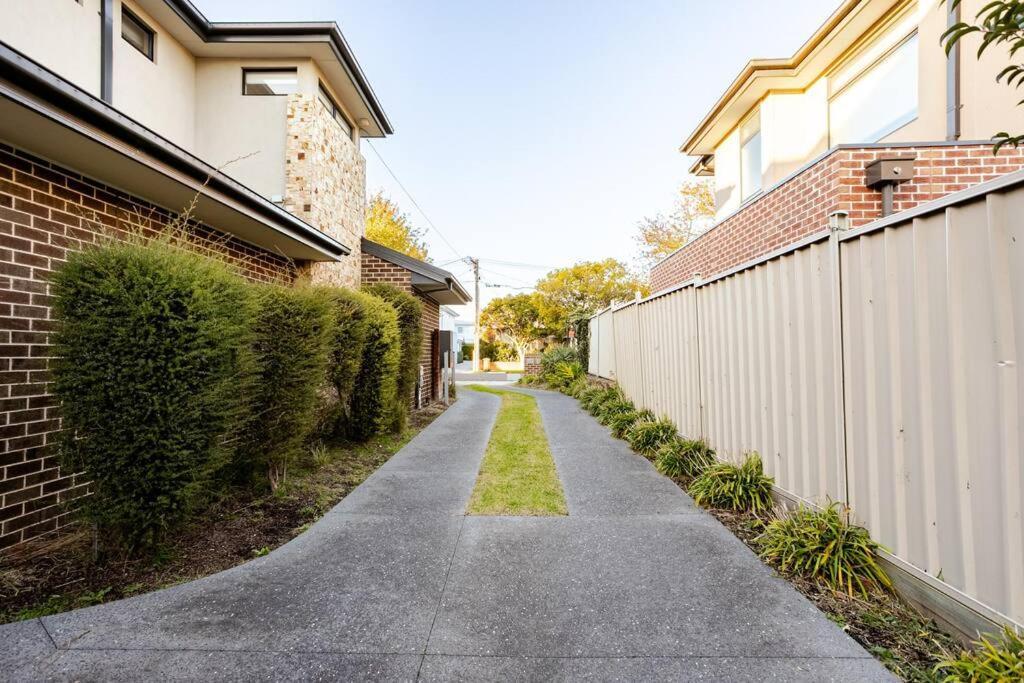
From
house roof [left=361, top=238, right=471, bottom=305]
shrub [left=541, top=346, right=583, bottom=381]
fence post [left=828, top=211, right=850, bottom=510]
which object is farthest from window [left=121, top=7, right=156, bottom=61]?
shrub [left=541, top=346, right=583, bottom=381]

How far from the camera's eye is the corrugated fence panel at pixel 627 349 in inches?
338

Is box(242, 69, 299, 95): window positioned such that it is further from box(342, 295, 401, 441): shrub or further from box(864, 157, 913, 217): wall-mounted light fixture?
box(864, 157, 913, 217): wall-mounted light fixture

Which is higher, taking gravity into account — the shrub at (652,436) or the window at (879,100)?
the window at (879,100)

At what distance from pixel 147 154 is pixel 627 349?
7780mm

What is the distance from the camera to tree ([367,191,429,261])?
21106mm

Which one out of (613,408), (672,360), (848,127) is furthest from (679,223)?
(672,360)

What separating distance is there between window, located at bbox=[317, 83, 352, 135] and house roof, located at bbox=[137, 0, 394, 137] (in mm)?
438

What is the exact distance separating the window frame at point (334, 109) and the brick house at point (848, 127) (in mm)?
7661

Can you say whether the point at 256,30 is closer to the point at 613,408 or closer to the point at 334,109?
the point at 334,109

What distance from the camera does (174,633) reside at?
2420 millimetres

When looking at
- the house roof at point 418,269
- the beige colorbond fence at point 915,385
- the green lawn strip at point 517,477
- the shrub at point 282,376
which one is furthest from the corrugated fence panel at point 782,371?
the house roof at point 418,269

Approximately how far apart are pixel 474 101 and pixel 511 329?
16811 mm

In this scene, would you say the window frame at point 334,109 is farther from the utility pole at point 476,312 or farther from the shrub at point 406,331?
the utility pole at point 476,312

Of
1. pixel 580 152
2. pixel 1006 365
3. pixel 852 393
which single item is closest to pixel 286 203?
pixel 852 393
